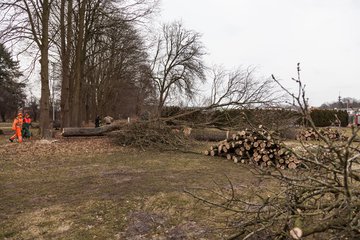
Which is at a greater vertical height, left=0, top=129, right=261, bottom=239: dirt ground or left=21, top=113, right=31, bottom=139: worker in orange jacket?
left=21, top=113, right=31, bottom=139: worker in orange jacket

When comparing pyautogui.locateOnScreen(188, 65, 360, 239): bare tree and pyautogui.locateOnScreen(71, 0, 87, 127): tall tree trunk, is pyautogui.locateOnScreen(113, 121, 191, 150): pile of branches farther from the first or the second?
pyautogui.locateOnScreen(188, 65, 360, 239): bare tree

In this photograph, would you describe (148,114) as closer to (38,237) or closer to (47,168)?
(47,168)

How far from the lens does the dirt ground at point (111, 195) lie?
3805 mm

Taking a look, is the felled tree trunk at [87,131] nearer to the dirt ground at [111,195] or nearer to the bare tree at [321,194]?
the dirt ground at [111,195]

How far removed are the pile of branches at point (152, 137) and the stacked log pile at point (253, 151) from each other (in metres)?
1.51

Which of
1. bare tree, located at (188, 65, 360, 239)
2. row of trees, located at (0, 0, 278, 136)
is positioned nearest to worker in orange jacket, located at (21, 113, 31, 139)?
row of trees, located at (0, 0, 278, 136)

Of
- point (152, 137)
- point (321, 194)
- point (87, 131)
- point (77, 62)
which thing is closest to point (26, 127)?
point (87, 131)

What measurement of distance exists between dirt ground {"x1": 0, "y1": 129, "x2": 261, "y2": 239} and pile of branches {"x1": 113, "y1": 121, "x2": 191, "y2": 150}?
1513 millimetres

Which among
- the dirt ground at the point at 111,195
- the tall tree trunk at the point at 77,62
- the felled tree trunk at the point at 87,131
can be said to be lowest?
the dirt ground at the point at 111,195

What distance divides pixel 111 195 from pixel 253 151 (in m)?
4.84

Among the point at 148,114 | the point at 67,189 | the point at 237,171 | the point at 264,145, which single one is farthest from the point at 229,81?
the point at 67,189

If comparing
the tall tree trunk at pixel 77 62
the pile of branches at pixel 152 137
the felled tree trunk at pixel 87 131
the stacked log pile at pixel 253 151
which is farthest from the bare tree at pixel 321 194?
the tall tree trunk at pixel 77 62

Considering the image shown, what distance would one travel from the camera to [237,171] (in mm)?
7562

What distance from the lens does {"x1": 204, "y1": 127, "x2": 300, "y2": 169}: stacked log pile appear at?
814 centimetres
